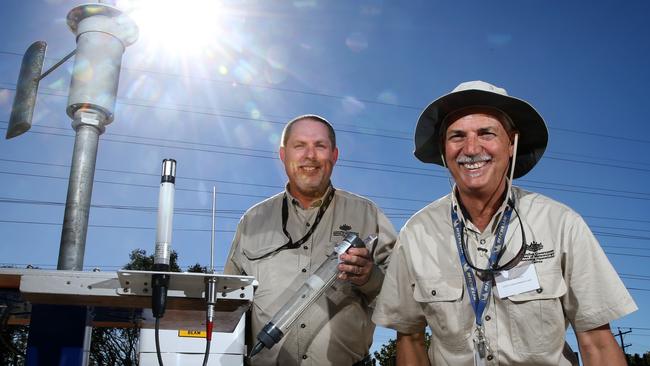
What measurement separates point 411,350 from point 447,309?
1.18 ft

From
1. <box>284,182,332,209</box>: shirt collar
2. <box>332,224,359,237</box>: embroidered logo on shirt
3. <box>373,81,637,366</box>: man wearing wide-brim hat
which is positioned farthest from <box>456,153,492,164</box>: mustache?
<box>284,182,332,209</box>: shirt collar

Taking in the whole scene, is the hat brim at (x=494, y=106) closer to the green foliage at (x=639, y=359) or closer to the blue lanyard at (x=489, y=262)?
the blue lanyard at (x=489, y=262)

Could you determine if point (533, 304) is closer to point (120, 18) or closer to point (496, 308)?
point (496, 308)

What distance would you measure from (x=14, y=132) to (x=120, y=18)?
Answer: 4.57 m

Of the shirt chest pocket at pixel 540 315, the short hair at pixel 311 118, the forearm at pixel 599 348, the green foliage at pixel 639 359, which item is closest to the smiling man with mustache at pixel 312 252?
the short hair at pixel 311 118

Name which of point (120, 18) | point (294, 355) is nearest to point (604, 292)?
point (294, 355)

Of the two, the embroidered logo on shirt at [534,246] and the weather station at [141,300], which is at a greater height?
the embroidered logo on shirt at [534,246]

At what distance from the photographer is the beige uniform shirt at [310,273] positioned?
11.5 ft

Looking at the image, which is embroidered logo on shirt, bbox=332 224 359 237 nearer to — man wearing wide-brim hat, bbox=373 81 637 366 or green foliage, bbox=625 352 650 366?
man wearing wide-brim hat, bbox=373 81 637 366

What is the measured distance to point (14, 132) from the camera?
11.1m

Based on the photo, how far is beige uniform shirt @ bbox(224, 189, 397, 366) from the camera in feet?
11.5

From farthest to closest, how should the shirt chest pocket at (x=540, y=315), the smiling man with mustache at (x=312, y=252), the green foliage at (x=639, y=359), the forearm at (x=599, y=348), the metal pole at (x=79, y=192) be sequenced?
the green foliage at (x=639, y=359) → the metal pole at (x=79, y=192) → the smiling man with mustache at (x=312, y=252) → the shirt chest pocket at (x=540, y=315) → the forearm at (x=599, y=348)

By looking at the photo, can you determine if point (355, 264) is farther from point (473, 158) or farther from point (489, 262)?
point (473, 158)

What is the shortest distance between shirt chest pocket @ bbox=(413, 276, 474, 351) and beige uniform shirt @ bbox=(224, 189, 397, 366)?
0.45 metres
